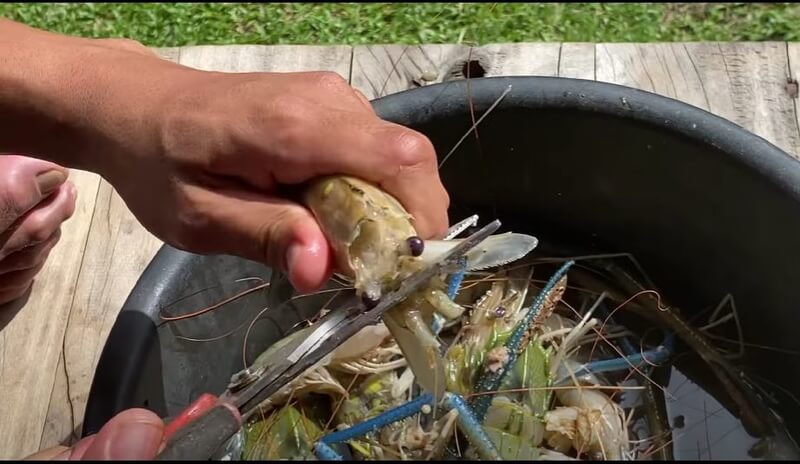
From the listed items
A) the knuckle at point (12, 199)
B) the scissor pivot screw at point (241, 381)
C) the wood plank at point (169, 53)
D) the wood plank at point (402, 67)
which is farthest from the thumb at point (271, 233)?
the wood plank at point (169, 53)

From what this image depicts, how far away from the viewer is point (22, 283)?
3.06 ft

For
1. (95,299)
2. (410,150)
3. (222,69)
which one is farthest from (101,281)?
(410,150)

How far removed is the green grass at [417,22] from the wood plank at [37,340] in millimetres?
422

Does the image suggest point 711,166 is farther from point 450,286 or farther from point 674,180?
point 450,286

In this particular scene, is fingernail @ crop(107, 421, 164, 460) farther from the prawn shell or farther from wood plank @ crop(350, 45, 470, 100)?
wood plank @ crop(350, 45, 470, 100)

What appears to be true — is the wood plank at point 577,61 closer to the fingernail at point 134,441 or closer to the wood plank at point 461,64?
the wood plank at point 461,64

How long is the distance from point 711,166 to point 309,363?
36cm

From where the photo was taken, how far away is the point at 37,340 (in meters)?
0.93

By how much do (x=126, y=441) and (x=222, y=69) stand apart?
0.69 metres

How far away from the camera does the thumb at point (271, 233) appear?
20.9 inches

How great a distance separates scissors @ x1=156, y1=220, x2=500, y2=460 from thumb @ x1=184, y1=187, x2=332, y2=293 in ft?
0.22

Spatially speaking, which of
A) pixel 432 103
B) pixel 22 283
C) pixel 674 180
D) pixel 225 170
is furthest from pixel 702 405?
pixel 22 283

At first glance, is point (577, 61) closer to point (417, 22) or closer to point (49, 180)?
point (417, 22)

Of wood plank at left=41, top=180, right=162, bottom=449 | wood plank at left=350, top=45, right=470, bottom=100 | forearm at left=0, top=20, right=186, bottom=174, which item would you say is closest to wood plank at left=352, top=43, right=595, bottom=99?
wood plank at left=350, top=45, right=470, bottom=100
